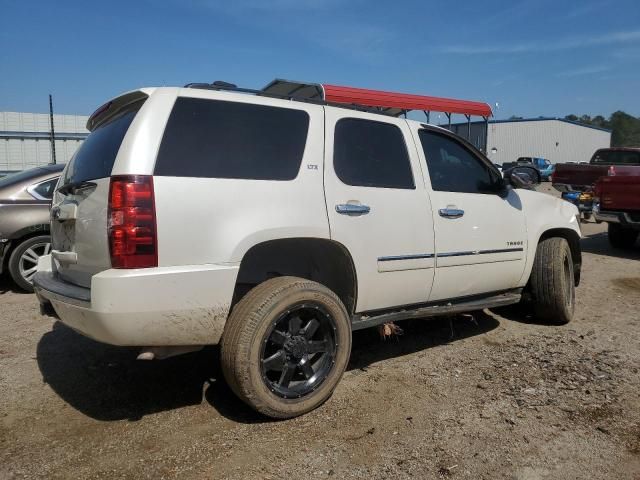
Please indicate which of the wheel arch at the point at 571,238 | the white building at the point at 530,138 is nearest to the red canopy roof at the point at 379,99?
the wheel arch at the point at 571,238

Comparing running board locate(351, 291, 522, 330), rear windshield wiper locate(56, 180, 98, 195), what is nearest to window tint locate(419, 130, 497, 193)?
running board locate(351, 291, 522, 330)

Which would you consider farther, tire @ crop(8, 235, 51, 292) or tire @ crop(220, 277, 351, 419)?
tire @ crop(8, 235, 51, 292)

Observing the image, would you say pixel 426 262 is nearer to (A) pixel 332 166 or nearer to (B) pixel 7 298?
(A) pixel 332 166

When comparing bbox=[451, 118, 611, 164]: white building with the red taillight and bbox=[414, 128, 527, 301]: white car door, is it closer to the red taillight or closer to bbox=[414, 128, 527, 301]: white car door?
bbox=[414, 128, 527, 301]: white car door

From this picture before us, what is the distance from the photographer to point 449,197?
3988mm

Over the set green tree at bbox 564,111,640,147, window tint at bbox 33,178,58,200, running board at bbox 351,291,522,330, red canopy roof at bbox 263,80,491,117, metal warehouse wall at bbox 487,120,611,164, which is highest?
green tree at bbox 564,111,640,147

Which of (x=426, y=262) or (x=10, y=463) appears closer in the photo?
(x=10, y=463)

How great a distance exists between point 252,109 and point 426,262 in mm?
1632

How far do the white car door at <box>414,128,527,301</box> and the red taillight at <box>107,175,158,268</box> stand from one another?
208cm

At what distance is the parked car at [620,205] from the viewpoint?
886 centimetres

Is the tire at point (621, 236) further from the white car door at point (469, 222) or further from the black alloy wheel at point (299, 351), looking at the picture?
the black alloy wheel at point (299, 351)

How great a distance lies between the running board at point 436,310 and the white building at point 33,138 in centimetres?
1953

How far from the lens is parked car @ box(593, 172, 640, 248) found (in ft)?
29.1

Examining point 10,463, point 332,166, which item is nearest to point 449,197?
point 332,166
